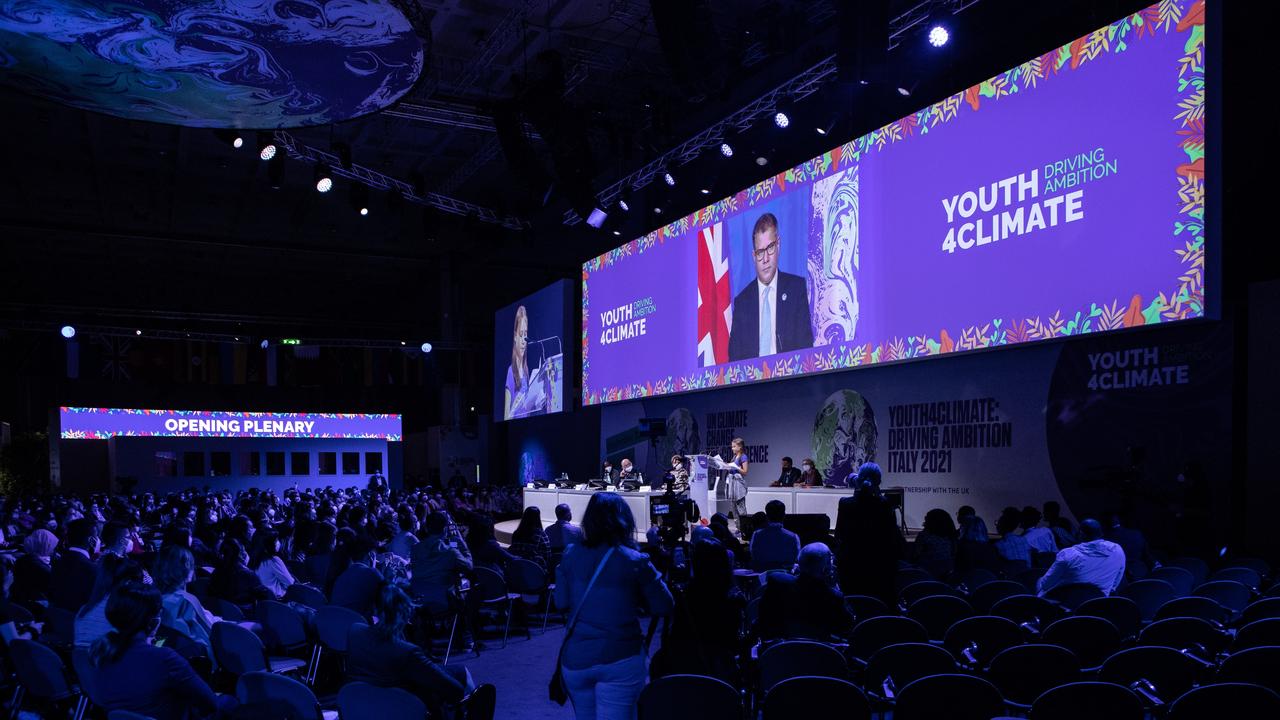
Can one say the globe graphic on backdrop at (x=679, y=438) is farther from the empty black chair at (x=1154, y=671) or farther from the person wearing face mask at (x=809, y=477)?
the empty black chair at (x=1154, y=671)

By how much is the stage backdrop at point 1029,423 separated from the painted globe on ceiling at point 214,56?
8.09 metres

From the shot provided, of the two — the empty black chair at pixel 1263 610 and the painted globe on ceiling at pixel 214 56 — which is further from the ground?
the painted globe on ceiling at pixel 214 56

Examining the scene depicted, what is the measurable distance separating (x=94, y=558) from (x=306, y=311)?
24584 millimetres

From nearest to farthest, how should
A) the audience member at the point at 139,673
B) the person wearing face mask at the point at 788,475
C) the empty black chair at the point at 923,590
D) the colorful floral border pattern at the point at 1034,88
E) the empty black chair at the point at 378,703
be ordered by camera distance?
the empty black chair at the point at 378,703 < the audience member at the point at 139,673 < the empty black chair at the point at 923,590 < the colorful floral border pattern at the point at 1034,88 < the person wearing face mask at the point at 788,475

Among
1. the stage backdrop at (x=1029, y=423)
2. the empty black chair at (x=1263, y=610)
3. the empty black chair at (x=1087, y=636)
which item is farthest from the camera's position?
the stage backdrop at (x=1029, y=423)

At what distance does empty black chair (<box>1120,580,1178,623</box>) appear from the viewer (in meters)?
5.81

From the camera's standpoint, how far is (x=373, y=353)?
1331 inches

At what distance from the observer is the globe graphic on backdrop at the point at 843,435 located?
1383 centimetres

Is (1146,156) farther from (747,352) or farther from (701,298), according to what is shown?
(701,298)

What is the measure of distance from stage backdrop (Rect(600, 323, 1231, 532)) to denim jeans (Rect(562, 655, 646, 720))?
765cm

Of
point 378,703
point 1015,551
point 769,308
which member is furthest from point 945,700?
point 769,308

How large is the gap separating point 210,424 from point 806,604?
2788 centimetres

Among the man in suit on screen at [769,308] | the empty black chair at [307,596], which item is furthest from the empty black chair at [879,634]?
the man in suit on screen at [769,308]

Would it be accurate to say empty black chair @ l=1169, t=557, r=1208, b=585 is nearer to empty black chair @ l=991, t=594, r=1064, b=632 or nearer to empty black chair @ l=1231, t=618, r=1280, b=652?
empty black chair @ l=991, t=594, r=1064, b=632
